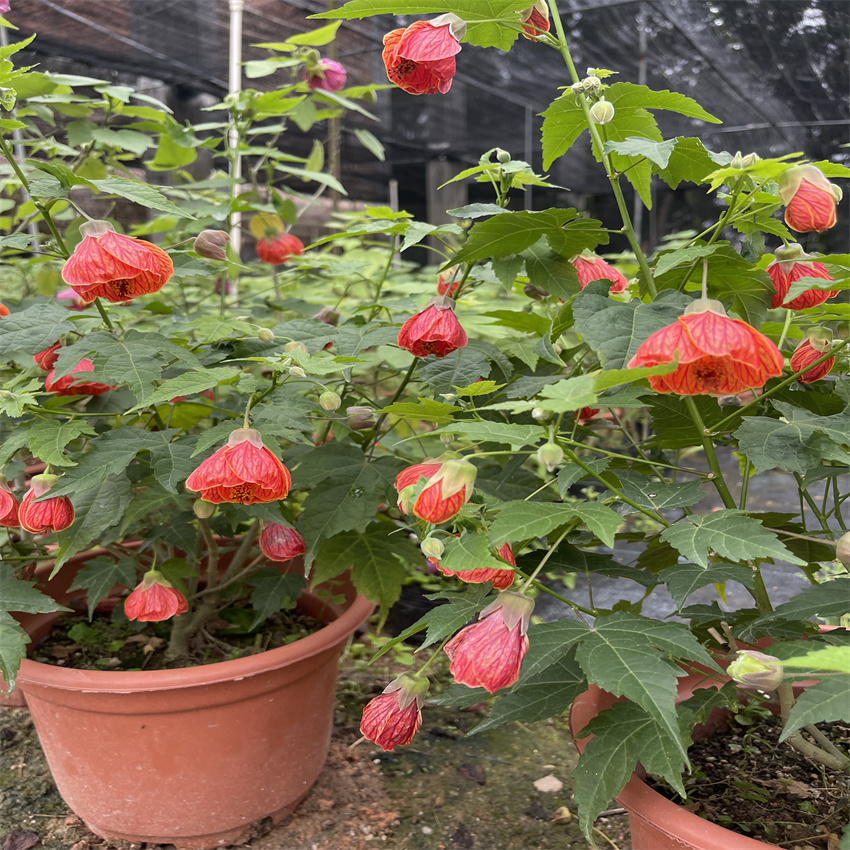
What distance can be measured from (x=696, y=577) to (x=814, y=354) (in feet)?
0.93

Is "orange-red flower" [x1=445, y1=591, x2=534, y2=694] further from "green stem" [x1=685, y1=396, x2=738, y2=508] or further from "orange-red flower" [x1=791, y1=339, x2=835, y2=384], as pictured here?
"orange-red flower" [x1=791, y1=339, x2=835, y2=384]

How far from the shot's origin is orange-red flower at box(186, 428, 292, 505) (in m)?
0.81

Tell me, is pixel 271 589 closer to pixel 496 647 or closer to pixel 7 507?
pixel 7 507

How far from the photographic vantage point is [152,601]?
1.07 m

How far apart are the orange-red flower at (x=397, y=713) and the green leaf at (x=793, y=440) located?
1.37ft

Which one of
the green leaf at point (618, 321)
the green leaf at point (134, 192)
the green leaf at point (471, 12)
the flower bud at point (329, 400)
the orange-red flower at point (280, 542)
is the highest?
the green leaf at point (471, 12)

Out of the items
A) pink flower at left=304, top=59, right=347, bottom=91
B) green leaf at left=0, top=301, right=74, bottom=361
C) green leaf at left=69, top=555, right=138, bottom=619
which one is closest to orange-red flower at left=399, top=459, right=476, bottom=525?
green leaf at left=0, top=301, right=74, bottom=361

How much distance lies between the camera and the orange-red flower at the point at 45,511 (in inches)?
36.8

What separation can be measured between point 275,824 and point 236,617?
0.35 meters

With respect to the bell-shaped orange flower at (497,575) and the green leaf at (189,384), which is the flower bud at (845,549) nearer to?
the bell-shaped orange flower at (497,575)

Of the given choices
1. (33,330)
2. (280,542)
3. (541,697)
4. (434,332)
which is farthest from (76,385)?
(541,697)

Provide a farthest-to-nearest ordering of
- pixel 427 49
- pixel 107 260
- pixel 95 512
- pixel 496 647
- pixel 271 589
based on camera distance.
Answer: pixel 271 589
pixel 95 512
pixel 107 260
pixel 427 49
pixel 496 647

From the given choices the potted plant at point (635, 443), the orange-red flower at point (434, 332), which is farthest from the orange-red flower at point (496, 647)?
the orange-red flower at point (434, 332)

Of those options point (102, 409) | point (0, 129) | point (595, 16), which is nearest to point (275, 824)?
point (102, 409)
